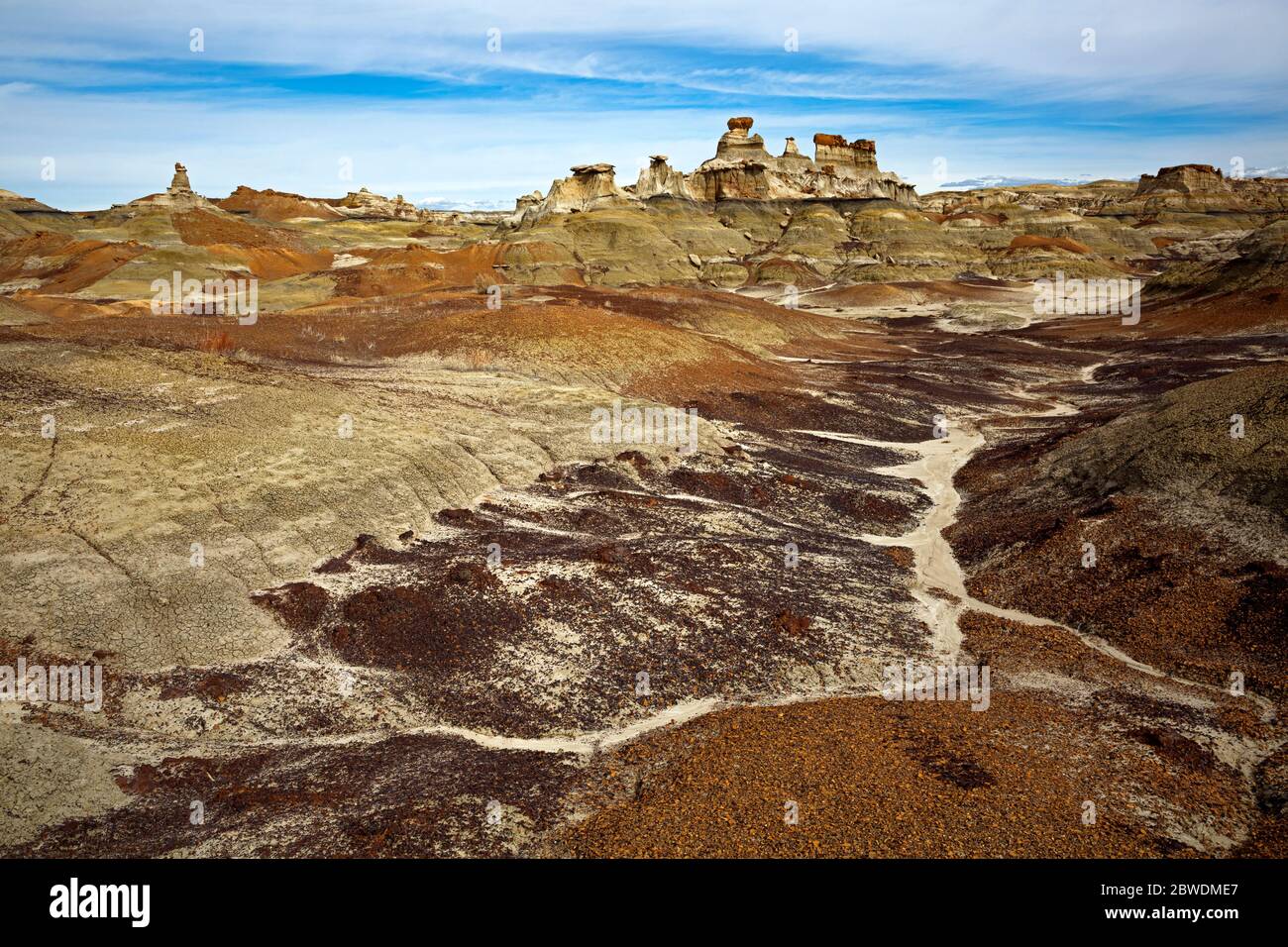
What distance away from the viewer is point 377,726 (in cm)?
1923

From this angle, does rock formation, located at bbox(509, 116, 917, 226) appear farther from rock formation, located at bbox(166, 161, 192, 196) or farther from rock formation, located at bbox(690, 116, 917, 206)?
rock formation, located at bbox(166, 161, 192, 196)

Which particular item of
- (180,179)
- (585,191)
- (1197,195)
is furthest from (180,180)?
(1197,195)

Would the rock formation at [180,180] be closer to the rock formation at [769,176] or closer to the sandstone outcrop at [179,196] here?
the sandstone outcrop at [179,196]

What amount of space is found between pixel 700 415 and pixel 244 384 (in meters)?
23.7

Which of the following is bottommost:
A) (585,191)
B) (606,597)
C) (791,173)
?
(606,597)

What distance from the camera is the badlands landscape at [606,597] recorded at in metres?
15.0

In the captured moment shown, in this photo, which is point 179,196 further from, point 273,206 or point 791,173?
point 791,173

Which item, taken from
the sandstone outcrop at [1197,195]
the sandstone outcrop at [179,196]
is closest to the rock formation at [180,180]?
the sandstone outcrop at [179,196]

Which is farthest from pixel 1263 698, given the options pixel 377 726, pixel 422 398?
pixel 422 398

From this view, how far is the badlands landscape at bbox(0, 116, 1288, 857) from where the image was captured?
49.3ft

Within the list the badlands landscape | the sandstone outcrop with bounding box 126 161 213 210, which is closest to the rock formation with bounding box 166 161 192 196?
the sandstone outcrop with bounding box 126 161 213 210

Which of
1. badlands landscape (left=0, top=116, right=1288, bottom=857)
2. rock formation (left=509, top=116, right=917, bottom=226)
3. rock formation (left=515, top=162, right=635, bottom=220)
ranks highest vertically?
rock formation (left=509, top=116, right=917, bottom=226)

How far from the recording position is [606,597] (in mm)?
25141
